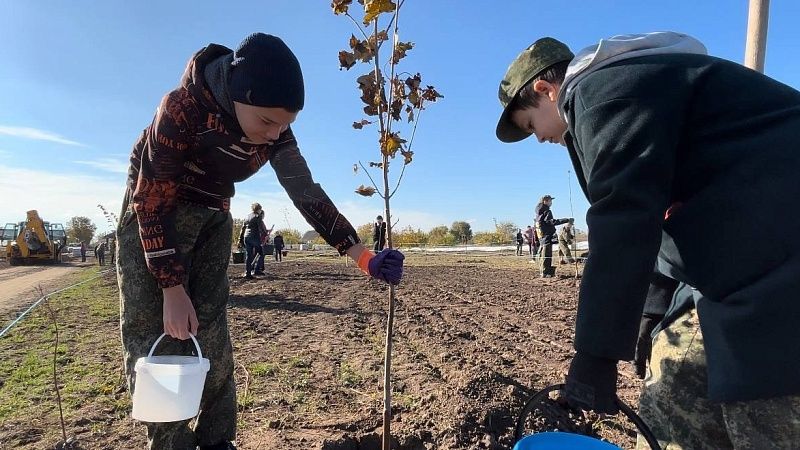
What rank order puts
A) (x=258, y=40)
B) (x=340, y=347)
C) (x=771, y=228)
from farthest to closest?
(x=340, y=347) → (x=258, y=40) → (x=771, y=228)

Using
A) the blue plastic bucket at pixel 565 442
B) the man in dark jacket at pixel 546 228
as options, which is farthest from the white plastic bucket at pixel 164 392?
the man in dark jacket at pixel 546 228

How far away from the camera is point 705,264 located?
132 centimetres

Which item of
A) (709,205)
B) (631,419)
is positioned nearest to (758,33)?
(709,205)

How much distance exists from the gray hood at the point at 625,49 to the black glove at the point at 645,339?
1.06m

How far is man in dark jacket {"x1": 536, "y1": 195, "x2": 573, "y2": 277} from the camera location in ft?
41.8

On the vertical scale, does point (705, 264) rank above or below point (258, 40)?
below

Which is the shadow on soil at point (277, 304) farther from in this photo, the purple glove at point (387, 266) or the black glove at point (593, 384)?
the black glove at point (593, 384)

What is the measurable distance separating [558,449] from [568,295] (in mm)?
8126

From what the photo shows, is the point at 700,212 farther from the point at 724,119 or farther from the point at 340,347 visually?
the point at 340,347

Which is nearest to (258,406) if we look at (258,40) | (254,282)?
(258,40)

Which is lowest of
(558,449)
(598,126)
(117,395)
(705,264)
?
(117,395)

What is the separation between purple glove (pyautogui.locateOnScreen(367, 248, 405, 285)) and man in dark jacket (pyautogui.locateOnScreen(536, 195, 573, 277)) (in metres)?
11.1

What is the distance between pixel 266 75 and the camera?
1.87m

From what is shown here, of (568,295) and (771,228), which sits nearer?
(771,228)
